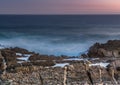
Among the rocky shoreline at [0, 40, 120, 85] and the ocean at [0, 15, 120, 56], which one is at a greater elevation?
the rocky shoreline at [0, 40, 120, 85]

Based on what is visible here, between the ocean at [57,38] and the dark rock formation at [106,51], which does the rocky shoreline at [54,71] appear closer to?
the dark rock formation at [106,51]

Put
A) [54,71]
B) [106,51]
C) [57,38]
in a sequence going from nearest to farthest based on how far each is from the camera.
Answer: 1. [54,71]
2. [106,51]
3. [57,38]

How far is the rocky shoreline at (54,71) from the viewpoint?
67.6 ft

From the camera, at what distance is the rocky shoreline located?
20.6 meters

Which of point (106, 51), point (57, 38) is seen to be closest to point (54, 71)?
point (106, 51)

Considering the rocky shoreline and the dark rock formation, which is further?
the dark rock formation

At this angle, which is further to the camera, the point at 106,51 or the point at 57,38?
the point at 57,38

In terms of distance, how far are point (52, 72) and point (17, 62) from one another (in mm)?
3669

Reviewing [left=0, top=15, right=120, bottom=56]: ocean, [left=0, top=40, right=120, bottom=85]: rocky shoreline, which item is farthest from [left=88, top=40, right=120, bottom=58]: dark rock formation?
[left=0, top=15, right=120, bottom=56]: ocean

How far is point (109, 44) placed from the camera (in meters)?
31.4

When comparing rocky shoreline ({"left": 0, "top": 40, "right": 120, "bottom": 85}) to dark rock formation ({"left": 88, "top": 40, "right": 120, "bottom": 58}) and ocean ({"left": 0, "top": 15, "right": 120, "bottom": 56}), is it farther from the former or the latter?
ocean ({"left": 0, "top": 15, "right": 120, "bottom": 56})

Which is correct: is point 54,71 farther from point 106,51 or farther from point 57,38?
point 57,38

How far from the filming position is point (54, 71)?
21906mm

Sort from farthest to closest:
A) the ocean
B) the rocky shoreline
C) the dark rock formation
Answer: the ocean < the dark rock formation < the rocky shoreline
